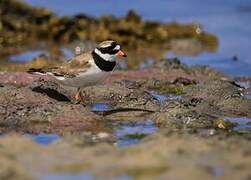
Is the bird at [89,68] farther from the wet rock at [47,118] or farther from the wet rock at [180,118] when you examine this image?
the wet rock at [180,118]

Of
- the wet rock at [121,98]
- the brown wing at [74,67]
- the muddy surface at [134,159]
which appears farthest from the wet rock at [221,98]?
the muddy surface at [134,159]

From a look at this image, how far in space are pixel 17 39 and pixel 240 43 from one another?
524cm

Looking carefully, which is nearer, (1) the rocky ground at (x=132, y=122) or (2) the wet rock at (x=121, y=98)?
(1) the rocky ground at (x=132, y=122)

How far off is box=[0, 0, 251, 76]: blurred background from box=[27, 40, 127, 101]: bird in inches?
212

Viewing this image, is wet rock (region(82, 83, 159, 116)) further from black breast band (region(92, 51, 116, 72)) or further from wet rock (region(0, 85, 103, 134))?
wet rock (region(0, 85, 103, 134))

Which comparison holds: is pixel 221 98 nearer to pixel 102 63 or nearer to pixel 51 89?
pixel 102 63

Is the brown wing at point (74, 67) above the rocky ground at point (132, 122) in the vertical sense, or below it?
above

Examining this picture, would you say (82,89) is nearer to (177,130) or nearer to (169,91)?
(169,91)

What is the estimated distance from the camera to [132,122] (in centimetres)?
1051

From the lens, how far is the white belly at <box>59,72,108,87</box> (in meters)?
11.2

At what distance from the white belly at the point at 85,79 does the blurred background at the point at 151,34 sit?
5448 mm

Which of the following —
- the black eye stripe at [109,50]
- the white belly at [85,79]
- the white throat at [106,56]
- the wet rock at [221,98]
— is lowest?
the wet rock at [221,98]

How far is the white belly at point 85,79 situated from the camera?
1123 cm

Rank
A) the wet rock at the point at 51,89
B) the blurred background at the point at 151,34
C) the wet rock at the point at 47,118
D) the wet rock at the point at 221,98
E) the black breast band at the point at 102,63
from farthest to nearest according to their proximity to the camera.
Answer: the blurred background at the point at 151,34, the wet rock at the point at 51,89, the wet rock at the point at 221,98, the black breast band at the point at 102,63, the wet rock at the point at 47,118
